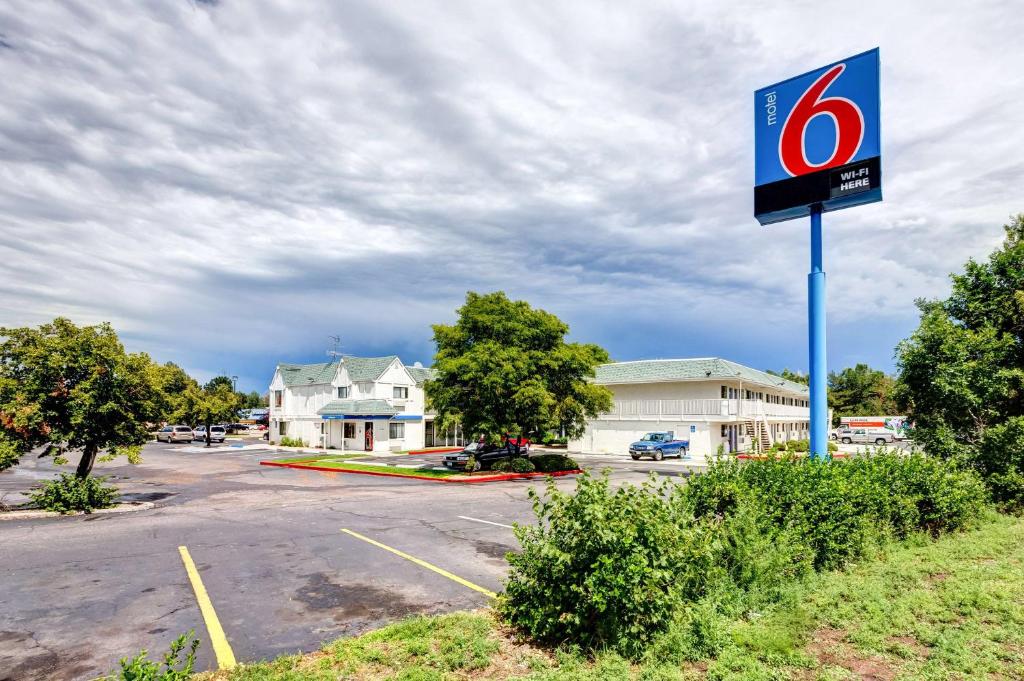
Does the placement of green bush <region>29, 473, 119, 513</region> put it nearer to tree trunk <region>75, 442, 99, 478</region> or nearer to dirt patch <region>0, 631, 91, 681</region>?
tree trunk <region>75, 442, 99, 478</region>

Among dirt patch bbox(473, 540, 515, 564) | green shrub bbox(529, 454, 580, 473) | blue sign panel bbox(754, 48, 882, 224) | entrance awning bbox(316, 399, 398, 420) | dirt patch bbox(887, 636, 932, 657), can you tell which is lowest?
green shrub bbox(529, 454, 580, 473)

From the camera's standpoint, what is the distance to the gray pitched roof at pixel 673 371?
4100 centimetres

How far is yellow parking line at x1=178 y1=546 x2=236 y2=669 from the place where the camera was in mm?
6141

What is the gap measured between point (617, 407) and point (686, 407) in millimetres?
5700

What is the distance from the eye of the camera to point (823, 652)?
5586 millimetres

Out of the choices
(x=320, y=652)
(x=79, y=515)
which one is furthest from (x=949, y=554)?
(x=79, y=515)

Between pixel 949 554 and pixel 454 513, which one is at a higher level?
pixel 949 554

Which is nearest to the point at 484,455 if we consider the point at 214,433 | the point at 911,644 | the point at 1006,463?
the point at 1006,463

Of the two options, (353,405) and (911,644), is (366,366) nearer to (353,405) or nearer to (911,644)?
(353,405)

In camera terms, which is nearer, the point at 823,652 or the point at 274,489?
the point at 823,652

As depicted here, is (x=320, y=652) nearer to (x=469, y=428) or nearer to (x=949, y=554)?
(x=949, y=554)

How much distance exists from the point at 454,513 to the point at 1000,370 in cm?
1556

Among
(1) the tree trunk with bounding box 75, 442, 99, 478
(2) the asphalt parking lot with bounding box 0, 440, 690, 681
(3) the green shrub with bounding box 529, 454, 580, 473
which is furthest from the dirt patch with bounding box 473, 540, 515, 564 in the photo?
(3) the green shrub with bounding box 529, 454, 580, 473

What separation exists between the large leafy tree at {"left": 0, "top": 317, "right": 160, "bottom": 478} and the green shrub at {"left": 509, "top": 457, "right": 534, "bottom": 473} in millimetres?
15887
